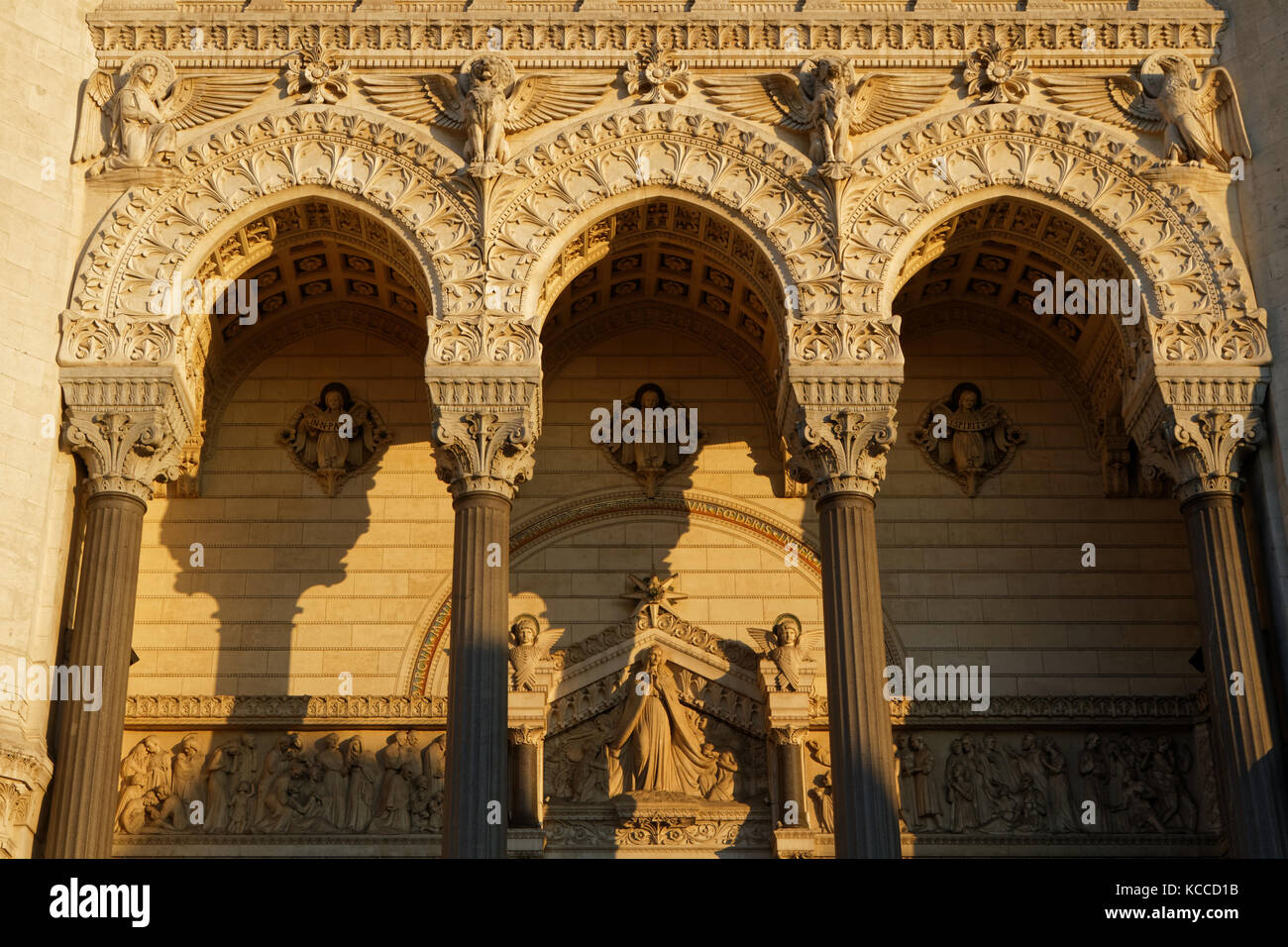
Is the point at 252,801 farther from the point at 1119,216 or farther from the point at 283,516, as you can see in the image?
the point at 1119,216

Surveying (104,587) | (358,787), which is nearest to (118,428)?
(104,587)

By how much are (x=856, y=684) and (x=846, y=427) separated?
3233 millimetres

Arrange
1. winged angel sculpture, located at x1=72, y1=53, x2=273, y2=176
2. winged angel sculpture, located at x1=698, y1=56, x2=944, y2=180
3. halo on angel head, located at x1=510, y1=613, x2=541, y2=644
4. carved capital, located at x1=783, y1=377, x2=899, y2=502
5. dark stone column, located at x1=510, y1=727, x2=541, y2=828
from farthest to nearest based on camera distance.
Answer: halo on angel head, located at x1=510, y1=613, x2=541, y2=644 < dark stone column, located at x1=510, y1=727, x2=541, y2=828 < winged angel sculpture, located at x1=698, y1=56, x2=944, y2=180 < winged angel sculpture, located at x1=72, y1=53, x2=273, y2=176 < carved capital, located at x1=783, y1=377, x2=899, y2=502

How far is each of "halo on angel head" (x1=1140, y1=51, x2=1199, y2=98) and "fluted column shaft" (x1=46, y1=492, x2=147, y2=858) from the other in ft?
46.9

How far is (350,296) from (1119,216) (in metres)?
11.0

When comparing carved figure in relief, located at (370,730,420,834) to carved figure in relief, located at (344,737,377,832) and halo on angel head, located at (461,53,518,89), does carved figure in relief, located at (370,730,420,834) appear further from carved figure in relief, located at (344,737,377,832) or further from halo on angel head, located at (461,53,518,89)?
halo on angel head, located at (461,53,518,89)

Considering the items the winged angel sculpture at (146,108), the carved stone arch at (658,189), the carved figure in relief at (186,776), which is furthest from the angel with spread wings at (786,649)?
the winged angel sculpture at (146,108)

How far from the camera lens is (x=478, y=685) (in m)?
20.2

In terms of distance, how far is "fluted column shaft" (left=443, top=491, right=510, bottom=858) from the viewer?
64.3ft

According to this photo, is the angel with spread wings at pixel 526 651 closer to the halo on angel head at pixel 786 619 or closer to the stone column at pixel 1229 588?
the halo on angel head at pixel 786 619

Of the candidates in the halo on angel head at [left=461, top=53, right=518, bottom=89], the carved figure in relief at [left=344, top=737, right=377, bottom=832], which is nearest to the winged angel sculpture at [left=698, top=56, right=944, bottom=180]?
the halo on angel head at [left=461, top=53, right=518, bottom=89]

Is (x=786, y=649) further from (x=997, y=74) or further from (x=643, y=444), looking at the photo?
(x=997, y=74)

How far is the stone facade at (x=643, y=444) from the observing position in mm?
21359

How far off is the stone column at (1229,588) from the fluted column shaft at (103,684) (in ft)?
42.6
